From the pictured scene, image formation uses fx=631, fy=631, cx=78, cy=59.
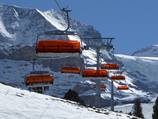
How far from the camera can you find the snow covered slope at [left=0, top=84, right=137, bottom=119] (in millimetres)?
18469

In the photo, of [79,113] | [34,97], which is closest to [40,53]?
[34,97]

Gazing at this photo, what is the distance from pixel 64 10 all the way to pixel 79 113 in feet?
12.1

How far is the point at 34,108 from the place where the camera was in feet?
66.0

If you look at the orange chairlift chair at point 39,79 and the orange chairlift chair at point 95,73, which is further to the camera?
the orange chairlift chair at point 39,79

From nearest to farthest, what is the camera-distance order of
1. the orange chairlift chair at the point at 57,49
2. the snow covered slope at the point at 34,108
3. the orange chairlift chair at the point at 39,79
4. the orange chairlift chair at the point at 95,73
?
the snow covered slope at the point at 34,108, the orange chairlift chair at the point at 57,49, the orange chairlift chair at the point at 95,73, the orange chairlift chair at the point at 39,79

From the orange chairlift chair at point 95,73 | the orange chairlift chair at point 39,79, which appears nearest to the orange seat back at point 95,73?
the orange chairlift chair at point 95,73

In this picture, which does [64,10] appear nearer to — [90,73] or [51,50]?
[51,50]

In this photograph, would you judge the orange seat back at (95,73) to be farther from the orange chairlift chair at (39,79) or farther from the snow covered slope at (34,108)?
the snow covered slope at (34,108)

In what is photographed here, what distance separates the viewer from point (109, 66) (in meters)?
46.6

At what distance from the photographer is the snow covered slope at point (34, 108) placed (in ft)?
60.6

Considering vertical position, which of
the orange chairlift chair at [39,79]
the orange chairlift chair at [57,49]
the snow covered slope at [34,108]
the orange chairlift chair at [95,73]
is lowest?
the snow covered slope at [34,108]

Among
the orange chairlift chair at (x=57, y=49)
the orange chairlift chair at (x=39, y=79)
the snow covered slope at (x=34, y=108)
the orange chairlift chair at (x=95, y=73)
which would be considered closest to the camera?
the snow covered slope at (x=34, y=108)

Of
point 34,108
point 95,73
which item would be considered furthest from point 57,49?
point 95,73

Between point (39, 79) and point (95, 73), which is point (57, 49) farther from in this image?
point (39, 79)
